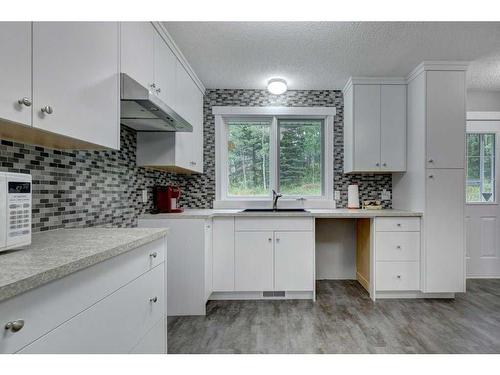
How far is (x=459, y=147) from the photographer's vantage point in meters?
2.65

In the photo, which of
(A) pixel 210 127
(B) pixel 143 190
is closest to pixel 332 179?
(A) pixel 210 127

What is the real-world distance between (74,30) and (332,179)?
2.85 metres

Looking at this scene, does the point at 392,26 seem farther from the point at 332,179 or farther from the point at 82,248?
the point at 82,248

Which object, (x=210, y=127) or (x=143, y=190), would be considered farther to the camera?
(x=210, y=127)

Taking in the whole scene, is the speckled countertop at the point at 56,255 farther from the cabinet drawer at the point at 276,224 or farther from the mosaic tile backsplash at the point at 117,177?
the cabinet drawer at the point at 276,224

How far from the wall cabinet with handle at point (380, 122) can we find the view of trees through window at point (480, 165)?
4.12 feet

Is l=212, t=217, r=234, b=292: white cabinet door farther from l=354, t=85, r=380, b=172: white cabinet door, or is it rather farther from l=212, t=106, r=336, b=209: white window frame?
l=354, t=85, r=380, b=172: white cabinet door

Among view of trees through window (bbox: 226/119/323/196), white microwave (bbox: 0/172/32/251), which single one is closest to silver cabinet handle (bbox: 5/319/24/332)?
white microwave (bbox: 0/172/32/251)

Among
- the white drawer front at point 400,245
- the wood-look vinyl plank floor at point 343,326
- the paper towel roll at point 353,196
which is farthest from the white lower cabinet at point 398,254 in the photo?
the paper towel roll at point 353,196

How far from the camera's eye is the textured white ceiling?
2.08 metres

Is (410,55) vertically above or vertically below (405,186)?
above

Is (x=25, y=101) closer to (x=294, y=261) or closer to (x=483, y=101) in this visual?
(x=294, y=261)

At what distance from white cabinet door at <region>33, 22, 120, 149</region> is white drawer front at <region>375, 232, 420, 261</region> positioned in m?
2.48

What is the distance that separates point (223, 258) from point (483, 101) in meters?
3.65
